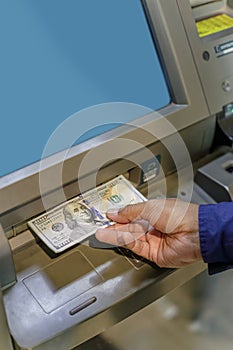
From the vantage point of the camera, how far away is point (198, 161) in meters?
1.31

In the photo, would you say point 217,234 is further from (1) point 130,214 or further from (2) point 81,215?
(2) point 81,215

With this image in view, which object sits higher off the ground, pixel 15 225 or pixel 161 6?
pixel 161 6

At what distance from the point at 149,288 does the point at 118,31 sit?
1.87ft

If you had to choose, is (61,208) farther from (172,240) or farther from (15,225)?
(172,240)

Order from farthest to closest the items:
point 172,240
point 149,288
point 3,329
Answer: point 172,240
point 149,288
point 3,329

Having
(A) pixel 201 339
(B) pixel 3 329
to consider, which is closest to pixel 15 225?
(B) pixel 3 329

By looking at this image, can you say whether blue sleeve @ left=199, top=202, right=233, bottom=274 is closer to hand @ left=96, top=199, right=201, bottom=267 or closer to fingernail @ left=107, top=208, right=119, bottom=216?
hand @ left=96, top=199, right=201, bottom=267

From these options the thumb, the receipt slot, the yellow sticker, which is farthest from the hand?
the yellow sticker

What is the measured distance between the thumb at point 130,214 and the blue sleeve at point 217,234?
0.13 m

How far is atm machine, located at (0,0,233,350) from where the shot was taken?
3.13 ft

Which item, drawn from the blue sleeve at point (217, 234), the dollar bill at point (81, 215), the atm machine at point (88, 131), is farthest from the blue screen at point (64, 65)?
the blue sleeve at point (217, 234)

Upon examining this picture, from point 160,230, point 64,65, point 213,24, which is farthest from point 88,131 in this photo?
point 213,24

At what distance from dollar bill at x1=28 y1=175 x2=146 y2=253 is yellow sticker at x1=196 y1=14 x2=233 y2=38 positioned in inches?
17.9

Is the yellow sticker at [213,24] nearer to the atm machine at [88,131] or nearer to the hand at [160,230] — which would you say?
the atm machine at [88,131]
